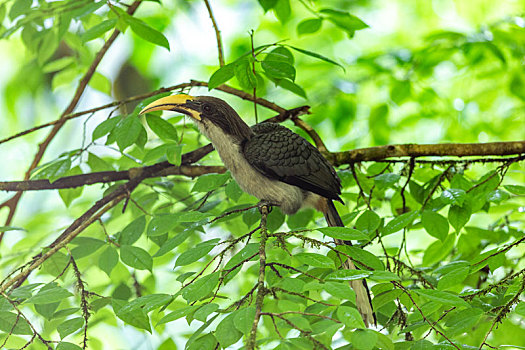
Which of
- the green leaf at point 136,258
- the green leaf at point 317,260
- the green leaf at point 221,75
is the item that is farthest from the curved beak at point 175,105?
the green leaf at point 317,260

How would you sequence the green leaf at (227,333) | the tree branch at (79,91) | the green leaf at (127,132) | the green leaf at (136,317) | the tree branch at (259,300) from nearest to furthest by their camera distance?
1. the tree branch at (259,300)
2. the green leaf at (227,333)
3. the green leaf at (136,317)
4. the green leaf at (127,132)
5. the tree branch at (79,91)

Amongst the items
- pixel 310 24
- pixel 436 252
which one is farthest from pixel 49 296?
pixel 310 24

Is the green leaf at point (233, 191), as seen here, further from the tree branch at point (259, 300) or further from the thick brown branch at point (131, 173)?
the tree branch at point (259, 300)

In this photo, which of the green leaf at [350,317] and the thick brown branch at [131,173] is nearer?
the green leaf at [350,317]

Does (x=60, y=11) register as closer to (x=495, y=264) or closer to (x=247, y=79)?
(x=247, y=79)

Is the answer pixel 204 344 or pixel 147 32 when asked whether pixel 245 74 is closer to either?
pixel 147 32

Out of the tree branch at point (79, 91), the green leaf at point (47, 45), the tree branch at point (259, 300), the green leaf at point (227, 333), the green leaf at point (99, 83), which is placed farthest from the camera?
the green leaf at point (99, 83)

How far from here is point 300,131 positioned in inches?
93.1

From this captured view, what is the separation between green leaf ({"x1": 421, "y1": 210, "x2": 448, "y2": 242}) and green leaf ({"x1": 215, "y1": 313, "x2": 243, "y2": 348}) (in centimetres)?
87

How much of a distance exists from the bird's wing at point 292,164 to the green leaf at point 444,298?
0.57 m

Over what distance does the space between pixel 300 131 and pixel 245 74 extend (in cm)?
81

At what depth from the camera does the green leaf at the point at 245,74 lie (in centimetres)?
157

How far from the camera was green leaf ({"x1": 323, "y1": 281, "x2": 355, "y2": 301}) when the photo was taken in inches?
39.4

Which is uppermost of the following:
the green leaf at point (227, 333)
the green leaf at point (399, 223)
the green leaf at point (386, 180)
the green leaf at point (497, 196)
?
the green leaf at point (386, 180)
